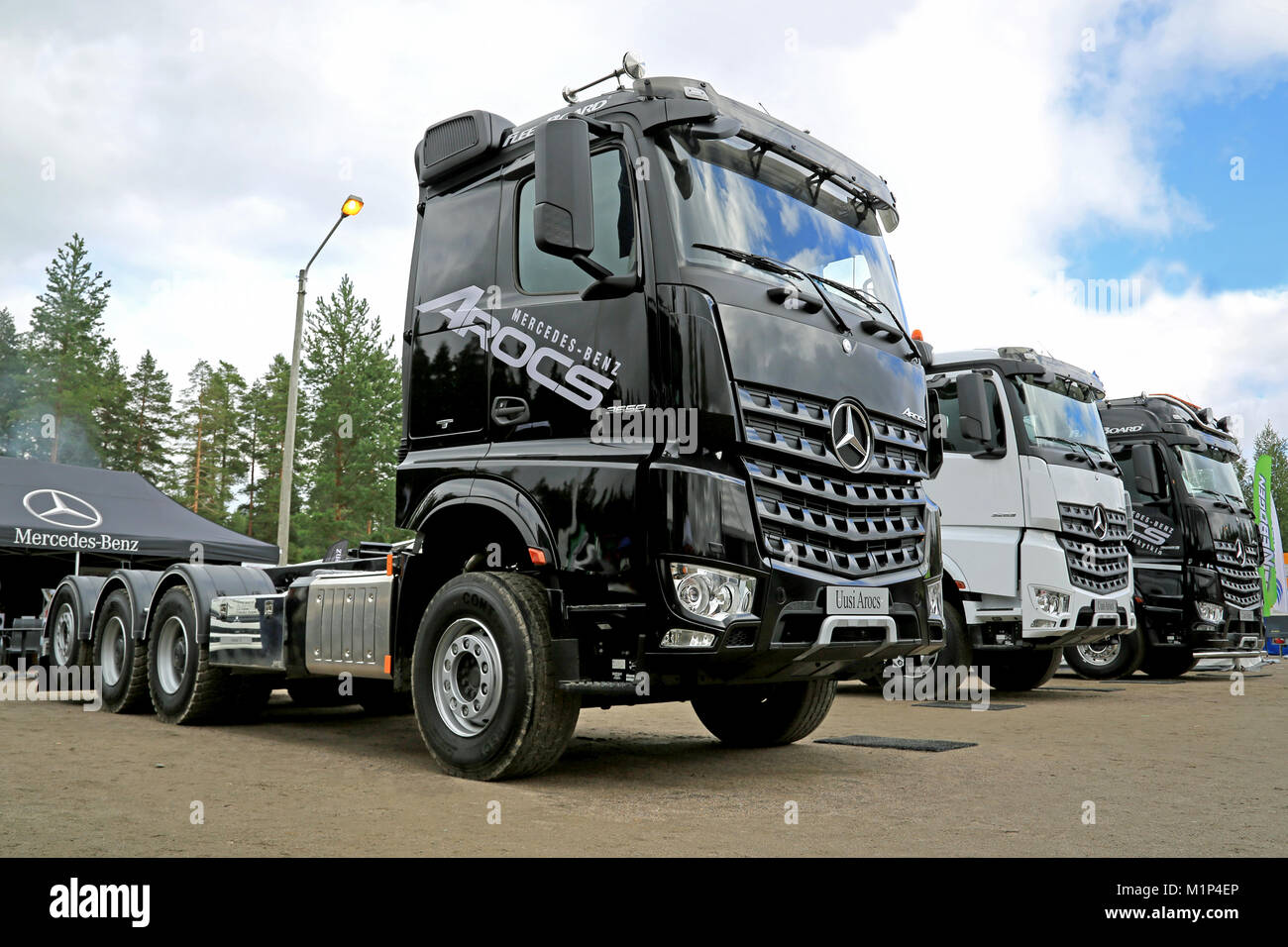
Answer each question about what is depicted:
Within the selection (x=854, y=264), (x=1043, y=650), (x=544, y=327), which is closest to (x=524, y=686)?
(x=544, y=327)

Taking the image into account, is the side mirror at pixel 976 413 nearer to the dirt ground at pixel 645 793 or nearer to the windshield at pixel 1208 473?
the dirt ground at pixel 645 793

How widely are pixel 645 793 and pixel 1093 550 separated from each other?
725 cm

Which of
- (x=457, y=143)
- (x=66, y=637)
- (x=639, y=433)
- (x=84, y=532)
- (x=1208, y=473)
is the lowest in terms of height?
(x=66, y=637)

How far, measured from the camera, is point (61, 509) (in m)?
15.2

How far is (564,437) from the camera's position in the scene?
5.52 metres

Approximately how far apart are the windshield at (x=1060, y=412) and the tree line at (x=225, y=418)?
30.8m

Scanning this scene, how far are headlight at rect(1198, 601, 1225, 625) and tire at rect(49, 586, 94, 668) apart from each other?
1323cm

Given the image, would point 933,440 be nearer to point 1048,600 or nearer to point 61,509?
point 1048,600

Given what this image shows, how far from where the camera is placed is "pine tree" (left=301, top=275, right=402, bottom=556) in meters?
42.7

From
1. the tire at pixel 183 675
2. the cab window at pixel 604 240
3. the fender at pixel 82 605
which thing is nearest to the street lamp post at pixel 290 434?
the fender at pixel 82 605

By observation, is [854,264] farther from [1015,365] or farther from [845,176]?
[1015,365]

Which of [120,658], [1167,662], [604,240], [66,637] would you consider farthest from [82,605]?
[1167,662]

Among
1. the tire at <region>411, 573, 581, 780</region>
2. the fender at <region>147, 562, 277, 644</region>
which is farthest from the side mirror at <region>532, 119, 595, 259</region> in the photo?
the fender at <region>147, 562, 277, 644</region>

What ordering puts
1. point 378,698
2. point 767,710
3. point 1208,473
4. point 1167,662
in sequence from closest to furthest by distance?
1. point 767,710
2. point 378,698
3. point 1208,473
4. point 1167,662
